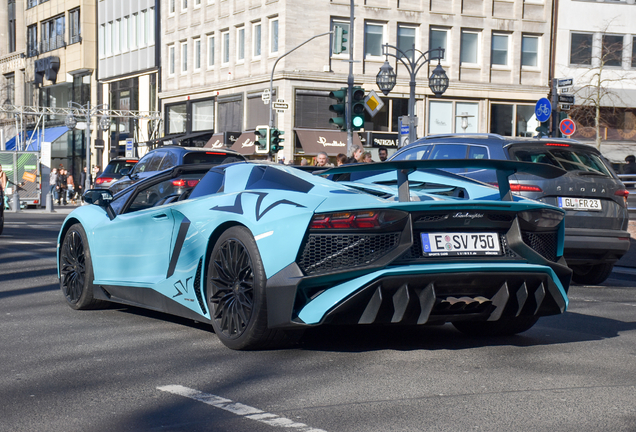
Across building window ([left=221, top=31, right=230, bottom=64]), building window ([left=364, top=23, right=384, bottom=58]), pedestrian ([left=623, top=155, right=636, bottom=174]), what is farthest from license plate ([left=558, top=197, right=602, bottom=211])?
building window ([left=221, top=31, right=230, bottom=64])

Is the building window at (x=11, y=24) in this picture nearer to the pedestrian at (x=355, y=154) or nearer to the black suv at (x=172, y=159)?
the black suv at (x=172, y=159)

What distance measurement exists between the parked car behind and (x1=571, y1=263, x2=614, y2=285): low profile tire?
15.7 meters

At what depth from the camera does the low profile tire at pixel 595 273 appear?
11000 millimetres

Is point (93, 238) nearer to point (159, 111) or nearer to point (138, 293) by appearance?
point (138, 293)

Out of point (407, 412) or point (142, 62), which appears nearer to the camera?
point (407, 412)

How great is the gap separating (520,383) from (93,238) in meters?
3.92

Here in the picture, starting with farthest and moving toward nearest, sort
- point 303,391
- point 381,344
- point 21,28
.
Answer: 1. point 21,28
2. point 381,344
3. point 303,391

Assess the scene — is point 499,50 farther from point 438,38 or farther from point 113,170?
point 113,170

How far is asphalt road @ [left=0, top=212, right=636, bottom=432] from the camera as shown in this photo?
157 inches

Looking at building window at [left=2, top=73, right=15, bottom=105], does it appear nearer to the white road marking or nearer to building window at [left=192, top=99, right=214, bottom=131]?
building window at [left=192, top=99, right=214, bottom=131]

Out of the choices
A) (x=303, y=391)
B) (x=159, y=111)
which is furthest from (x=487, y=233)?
(x=159, y=111)

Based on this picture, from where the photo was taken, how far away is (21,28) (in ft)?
230

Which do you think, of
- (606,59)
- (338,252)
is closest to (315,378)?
(338,252)

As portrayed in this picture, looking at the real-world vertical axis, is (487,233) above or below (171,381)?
above
